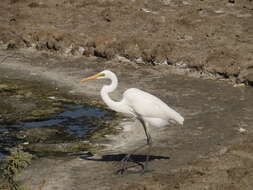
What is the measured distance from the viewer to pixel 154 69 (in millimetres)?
18891

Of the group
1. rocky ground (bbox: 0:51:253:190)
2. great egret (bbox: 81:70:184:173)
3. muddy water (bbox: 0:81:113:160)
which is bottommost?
muddy water (bbox: 0:81:113:160)

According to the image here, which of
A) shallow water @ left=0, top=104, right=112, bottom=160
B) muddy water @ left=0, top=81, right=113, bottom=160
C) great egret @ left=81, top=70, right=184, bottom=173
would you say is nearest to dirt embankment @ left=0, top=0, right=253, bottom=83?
muddy water @ left=0, top=81, right=113, bottom=160

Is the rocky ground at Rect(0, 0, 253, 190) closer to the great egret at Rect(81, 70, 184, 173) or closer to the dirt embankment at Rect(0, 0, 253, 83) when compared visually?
the dirt embankment at Rect(0, 0, 253, 83)

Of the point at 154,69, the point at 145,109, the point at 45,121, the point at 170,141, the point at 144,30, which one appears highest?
the point at 145,109

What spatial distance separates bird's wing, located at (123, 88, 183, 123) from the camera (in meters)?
10.8

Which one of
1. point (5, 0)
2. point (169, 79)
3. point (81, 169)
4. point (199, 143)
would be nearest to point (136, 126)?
point (199, 143)

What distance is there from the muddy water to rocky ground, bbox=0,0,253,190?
0.66 metres

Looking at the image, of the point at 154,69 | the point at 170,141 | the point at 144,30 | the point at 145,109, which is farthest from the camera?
the point at 144,30

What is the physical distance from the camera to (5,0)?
998 inches

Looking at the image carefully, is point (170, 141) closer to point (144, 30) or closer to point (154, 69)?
point (154, 69)

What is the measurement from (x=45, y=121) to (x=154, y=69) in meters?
5.56

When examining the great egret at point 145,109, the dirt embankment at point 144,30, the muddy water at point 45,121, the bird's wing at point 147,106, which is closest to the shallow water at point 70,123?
the muddy water at point 45,121

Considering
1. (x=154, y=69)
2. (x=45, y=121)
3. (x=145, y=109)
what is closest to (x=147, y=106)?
(x=145, y=109)

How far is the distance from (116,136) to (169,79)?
5.12m
